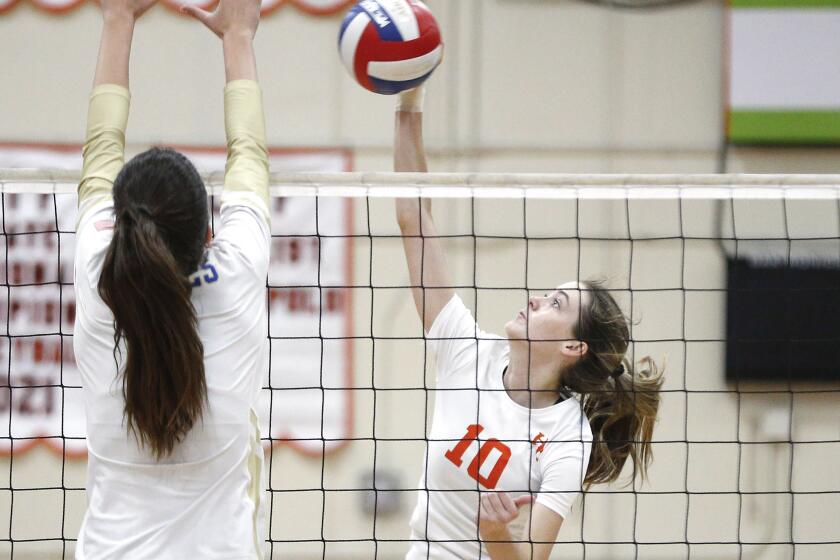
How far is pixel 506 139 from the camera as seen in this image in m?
5.24

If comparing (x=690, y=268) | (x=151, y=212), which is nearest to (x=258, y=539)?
(x=151, y=212)

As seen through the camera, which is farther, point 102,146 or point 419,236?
point 419,236

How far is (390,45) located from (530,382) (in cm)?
90

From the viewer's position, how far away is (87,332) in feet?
5.62

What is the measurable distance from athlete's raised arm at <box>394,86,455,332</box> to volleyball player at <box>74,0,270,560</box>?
856mm

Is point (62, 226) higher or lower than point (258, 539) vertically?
higher

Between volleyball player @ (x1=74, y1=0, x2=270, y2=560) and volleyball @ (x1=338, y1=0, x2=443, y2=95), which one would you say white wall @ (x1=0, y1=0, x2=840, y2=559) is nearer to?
volleyball @ (x1=338, y1=0, x2=443, y2=95)

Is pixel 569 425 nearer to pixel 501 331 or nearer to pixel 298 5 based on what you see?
pixel 501 331

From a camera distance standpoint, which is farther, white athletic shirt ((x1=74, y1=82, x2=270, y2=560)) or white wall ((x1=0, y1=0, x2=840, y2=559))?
white wall ((x1=0, y1=0, x2=840, y2=559))

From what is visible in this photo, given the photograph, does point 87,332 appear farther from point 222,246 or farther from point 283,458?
point 283,458

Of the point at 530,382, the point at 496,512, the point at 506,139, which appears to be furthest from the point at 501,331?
the point at 496,512

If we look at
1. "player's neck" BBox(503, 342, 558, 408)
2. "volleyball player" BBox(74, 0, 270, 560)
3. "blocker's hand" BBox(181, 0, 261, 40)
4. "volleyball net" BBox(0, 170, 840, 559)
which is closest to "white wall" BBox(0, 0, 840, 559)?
"volleyball net" BBox(0, 170, 840, 559)

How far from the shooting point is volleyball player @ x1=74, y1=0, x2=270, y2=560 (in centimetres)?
165

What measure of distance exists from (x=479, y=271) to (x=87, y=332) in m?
3.63
